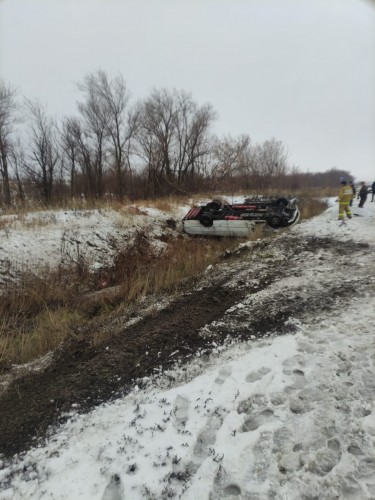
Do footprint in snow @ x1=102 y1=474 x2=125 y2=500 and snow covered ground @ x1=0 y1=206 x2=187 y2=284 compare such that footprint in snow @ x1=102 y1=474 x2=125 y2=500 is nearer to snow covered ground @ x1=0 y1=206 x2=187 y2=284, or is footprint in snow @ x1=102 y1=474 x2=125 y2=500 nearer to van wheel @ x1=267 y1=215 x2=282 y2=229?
snow covered ground @ x1=0 y1=206 x2=187 y2=284

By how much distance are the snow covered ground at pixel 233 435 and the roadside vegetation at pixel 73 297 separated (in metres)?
1.63

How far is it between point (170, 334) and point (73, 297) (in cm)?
355

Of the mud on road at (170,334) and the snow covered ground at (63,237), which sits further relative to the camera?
the snow covered ground at (63,237)

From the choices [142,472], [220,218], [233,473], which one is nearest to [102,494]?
[142,472]

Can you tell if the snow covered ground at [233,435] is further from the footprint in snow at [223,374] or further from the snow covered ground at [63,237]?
the snow covered ground at [63,237]

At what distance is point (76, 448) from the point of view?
7.50ft

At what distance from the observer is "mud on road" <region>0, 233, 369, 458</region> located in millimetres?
2812

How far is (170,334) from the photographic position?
12.5ft

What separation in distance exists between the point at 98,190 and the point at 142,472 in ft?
105

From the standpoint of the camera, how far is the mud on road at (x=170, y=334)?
2.81 meters


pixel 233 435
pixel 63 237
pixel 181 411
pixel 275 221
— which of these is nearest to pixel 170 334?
pixel 181 411

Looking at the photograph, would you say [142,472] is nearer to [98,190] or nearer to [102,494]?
[102,494]

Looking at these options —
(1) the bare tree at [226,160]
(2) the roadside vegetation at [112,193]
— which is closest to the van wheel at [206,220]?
(2) the roadside vegetation at [112,193]

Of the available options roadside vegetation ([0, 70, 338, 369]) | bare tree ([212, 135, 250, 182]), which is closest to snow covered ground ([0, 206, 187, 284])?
roadside vegetation ([0, 70, 338, 369])
